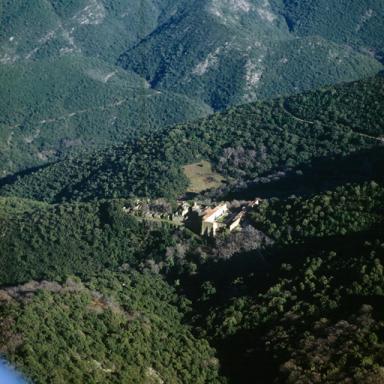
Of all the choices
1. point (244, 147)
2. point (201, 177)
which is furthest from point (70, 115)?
point (201, 177)

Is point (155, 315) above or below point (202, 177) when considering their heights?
above

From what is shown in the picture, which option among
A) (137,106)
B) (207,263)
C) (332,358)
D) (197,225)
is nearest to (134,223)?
(197,225)

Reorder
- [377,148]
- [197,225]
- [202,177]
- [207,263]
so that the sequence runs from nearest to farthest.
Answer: [207,263] < [197,225] < [377,148] < [202,177]

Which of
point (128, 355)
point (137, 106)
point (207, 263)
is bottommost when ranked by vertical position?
point (137, 106)

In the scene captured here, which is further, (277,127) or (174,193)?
(277,127)

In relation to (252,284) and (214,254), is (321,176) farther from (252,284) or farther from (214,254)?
(252,284)

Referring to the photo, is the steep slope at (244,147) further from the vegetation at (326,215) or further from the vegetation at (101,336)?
the vegetation at (101,336)

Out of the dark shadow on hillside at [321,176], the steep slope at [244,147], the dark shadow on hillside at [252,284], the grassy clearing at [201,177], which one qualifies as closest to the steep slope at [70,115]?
the steep slope at [244,147]

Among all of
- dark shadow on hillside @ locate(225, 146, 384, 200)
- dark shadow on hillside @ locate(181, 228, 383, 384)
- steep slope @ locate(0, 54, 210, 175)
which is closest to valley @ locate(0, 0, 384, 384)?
dark shadow on hillside @ locate(181, 228, 383, 384)

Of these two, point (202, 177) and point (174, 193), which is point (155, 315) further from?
point (202, 177)
